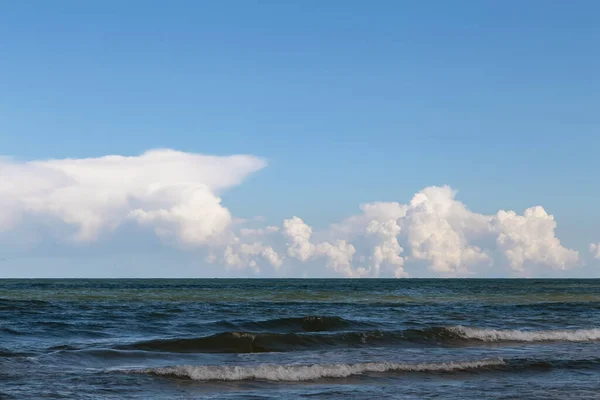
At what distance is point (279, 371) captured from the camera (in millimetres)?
17922

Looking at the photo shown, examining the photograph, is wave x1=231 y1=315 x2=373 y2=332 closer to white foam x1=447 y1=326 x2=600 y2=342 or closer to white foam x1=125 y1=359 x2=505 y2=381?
white foam x1=447 y1=326 x2=600 y2=342

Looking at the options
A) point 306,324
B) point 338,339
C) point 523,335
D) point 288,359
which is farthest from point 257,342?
point 523,335

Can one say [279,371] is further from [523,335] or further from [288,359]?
[523,335]

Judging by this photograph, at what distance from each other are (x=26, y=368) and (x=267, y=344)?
917 centimetres

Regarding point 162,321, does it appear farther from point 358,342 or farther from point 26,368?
point 26,368

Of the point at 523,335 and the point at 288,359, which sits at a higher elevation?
the point at 523,335

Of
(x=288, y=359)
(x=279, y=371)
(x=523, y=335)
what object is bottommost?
(x=288, y=359)

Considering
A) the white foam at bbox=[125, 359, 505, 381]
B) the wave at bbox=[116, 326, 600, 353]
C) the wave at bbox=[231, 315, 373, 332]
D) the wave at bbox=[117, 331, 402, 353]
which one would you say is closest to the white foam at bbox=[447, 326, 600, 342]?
the wave at bbox=[116, 326, 600, 353]

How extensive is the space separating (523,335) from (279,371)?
13584mm

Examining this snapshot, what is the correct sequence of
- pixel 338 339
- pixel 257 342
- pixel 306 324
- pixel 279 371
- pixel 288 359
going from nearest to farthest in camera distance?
1. pixel 279 371
2. pixel 288 359
3. pixel 257 342
4. pixel 338 339
5. pixel 306 324

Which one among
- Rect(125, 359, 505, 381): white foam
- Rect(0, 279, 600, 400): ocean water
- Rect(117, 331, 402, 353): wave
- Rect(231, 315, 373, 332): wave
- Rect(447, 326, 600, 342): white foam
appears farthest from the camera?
Rect(231, 315, 373, 332): wave

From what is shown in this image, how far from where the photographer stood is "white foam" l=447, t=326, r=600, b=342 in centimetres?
2716

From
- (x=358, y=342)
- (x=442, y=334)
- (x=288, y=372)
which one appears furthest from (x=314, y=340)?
(x=288, y=372)

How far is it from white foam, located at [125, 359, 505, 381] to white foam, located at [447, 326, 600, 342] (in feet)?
27.7
